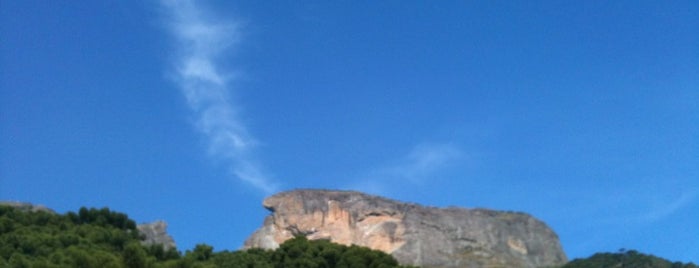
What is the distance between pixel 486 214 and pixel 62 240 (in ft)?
252

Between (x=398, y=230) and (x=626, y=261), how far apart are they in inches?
1330

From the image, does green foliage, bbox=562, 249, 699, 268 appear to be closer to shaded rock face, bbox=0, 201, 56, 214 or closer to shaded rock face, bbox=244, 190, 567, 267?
shaded rock face, bbox=244, 190, 567, 267

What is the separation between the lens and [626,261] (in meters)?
77.7

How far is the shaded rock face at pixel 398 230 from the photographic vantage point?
107062mm

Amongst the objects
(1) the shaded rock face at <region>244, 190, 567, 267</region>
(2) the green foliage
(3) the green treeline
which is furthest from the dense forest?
(1) the shaded rock face at <region>244, 190, 567, 267</region>

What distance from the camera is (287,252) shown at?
44.3 metres

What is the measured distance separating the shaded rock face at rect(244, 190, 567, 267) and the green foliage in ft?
85.6

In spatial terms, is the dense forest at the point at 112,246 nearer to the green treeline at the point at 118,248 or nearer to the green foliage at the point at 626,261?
the green treeline at the point at 118,248

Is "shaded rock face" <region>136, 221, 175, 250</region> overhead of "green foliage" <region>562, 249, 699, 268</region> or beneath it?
beneath

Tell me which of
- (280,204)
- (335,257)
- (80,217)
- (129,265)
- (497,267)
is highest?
(280,204)

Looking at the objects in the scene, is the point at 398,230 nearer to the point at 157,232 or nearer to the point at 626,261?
the point at 626,261

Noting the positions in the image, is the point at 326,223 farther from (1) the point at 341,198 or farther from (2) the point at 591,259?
(2) the point at 591,259

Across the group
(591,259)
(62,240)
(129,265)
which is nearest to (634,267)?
(591,259)

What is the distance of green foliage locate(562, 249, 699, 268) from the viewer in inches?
2980
